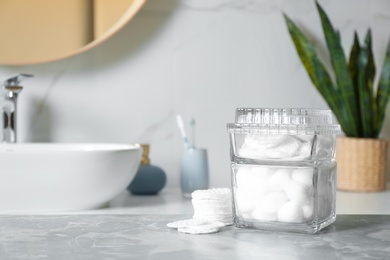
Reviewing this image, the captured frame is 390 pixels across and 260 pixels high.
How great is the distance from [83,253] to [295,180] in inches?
12.7

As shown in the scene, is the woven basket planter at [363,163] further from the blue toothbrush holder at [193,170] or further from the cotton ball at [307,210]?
the cotton ball at [307,210]

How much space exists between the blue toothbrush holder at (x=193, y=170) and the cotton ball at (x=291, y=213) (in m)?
0.50

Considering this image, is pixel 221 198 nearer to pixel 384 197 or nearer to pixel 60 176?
pixel 60 176

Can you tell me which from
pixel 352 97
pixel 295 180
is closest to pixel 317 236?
pixel 295 180

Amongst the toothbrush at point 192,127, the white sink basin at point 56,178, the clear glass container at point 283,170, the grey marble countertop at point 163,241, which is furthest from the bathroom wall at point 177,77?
the clear glass container at point 283,170

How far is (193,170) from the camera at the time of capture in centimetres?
146

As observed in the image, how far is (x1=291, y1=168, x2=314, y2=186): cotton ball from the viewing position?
0.97m

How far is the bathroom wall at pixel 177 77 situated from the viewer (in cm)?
159

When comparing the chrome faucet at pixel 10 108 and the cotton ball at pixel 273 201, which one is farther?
the chrome faucet at pixel 10 108

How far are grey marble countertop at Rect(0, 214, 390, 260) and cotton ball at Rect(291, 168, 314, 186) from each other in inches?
3.1

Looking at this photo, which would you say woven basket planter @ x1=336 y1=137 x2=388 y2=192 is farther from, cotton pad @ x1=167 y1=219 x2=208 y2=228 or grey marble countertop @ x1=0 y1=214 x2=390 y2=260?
cotton pad @ x1=167 y1=219 x2=208 y2=228

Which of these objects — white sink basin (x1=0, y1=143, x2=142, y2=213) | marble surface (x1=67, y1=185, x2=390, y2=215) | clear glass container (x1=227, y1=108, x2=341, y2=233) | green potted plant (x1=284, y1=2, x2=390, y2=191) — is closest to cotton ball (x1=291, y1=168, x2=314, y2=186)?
clear glass container (x1=227, y1=108, x2=341, y2=233)

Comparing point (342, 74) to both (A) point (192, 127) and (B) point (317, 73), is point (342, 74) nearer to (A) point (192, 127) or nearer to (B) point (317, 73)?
(B) point (317, 73)

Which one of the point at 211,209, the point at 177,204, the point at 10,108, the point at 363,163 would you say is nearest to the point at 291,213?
the point at 211,209
